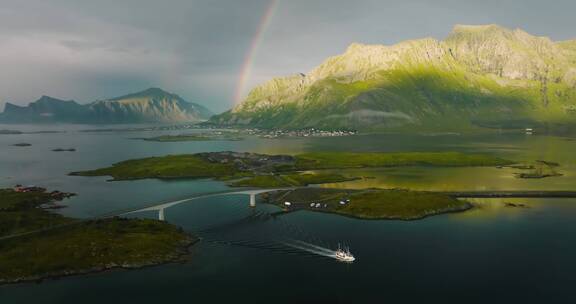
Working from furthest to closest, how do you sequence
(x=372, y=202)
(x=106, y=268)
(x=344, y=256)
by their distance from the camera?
(x=372, y=202), (x=344, y=256), (x=106, y=268)

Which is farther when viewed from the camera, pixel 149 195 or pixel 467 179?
pixel 467 179

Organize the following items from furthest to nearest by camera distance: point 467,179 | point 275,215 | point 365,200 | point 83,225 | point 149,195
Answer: point 467,179 → point 149,195 → point 365,200 → point 275,215 → point 83,225

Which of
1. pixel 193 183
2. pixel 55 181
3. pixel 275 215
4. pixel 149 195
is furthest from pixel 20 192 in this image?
pixel 275 215

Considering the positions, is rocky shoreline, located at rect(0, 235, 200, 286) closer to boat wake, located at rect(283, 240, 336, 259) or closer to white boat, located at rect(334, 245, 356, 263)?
boat wake, located at rect(283, 240, 336, 259)

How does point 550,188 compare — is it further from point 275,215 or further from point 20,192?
point 20,192

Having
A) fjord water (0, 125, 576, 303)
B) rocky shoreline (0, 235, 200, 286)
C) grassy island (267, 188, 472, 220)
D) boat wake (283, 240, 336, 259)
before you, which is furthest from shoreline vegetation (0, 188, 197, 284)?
grassy island (267, 188, 472, 220)

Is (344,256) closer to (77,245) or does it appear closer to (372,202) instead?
(372,202)

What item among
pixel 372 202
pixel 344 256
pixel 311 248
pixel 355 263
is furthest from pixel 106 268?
pixel 372 202
